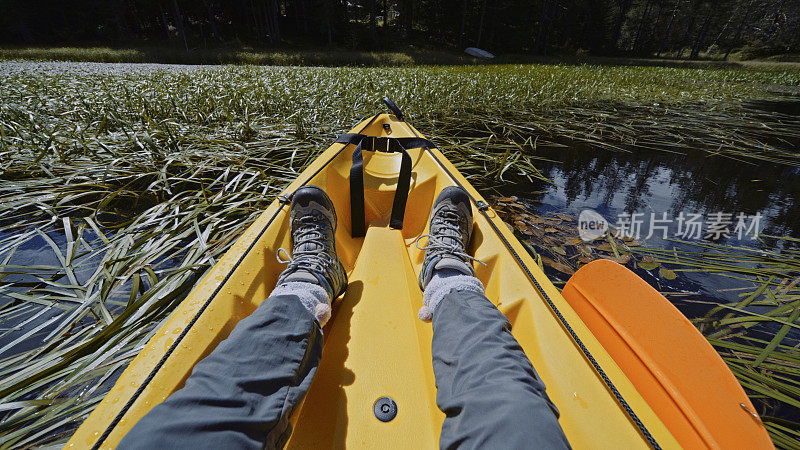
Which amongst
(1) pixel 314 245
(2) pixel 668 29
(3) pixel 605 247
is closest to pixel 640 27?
(2) pixel 668 29

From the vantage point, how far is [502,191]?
10.1 ft

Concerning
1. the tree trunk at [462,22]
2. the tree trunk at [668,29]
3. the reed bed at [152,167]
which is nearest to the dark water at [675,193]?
the reed bed at [152,167]

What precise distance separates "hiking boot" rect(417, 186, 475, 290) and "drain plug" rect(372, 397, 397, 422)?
0.62 metres

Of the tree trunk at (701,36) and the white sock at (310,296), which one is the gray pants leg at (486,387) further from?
the tree trunk at (701,36)

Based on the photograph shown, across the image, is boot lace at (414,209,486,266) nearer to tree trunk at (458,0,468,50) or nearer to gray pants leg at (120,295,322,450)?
gray pants leg at (120,295,322,450)

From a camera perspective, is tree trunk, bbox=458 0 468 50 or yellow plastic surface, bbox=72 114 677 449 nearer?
yellow plastic surface, bbox=72 114 677 449

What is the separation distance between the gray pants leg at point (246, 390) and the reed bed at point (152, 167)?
0.78 metres

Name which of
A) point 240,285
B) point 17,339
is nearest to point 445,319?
point 240,285

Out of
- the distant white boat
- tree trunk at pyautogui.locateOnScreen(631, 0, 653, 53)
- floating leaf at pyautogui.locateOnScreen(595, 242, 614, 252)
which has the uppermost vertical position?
tree trunk at pyautogui.locateOnScreen(631, 0, 653, 53)

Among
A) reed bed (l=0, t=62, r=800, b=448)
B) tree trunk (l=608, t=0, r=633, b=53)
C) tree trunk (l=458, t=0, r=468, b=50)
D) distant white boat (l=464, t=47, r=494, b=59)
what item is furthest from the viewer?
tree trunk (l=608, t=0, r=633, b=53)

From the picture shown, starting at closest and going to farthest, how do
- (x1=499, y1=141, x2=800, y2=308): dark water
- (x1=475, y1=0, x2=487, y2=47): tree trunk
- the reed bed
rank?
the reed bed < (x1=499, y1=141, x2=800, y2=308): dark water < (x1=475, y1=0, x2=487, y2=47): tree trunk

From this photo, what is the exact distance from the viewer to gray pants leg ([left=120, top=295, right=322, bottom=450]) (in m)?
0.65

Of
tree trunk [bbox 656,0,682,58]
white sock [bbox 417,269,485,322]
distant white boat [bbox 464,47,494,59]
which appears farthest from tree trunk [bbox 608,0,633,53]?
white sock [bbox 417,269,485,322]

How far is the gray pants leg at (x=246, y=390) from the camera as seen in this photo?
2.12 feet
